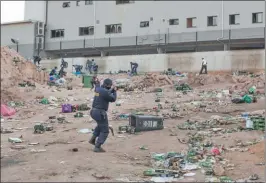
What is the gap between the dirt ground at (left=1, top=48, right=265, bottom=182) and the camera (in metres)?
7.79

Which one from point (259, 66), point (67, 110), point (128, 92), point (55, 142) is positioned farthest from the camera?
point (259, 66)

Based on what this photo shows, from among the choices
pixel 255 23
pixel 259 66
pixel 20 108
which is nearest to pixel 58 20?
pixel 255 23

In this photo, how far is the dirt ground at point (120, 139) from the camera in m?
7.79

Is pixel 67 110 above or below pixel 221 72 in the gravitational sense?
below

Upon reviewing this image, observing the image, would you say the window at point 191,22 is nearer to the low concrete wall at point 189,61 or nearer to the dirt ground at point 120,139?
the low concrete wall at point 189,61

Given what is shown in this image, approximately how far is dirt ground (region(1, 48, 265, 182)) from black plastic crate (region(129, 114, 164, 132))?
17 centimetres

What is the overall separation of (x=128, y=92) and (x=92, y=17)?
19.0 meters

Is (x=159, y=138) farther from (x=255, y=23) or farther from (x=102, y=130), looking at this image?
(x=255, y=23)

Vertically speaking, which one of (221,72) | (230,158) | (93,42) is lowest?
(230,158)

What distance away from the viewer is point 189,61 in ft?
102

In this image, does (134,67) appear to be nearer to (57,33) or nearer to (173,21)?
(173,21)

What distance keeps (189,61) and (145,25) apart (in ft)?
28.2

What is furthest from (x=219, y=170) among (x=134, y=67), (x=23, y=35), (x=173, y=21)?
(x=23, y=35)

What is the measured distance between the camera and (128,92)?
2339 cm
